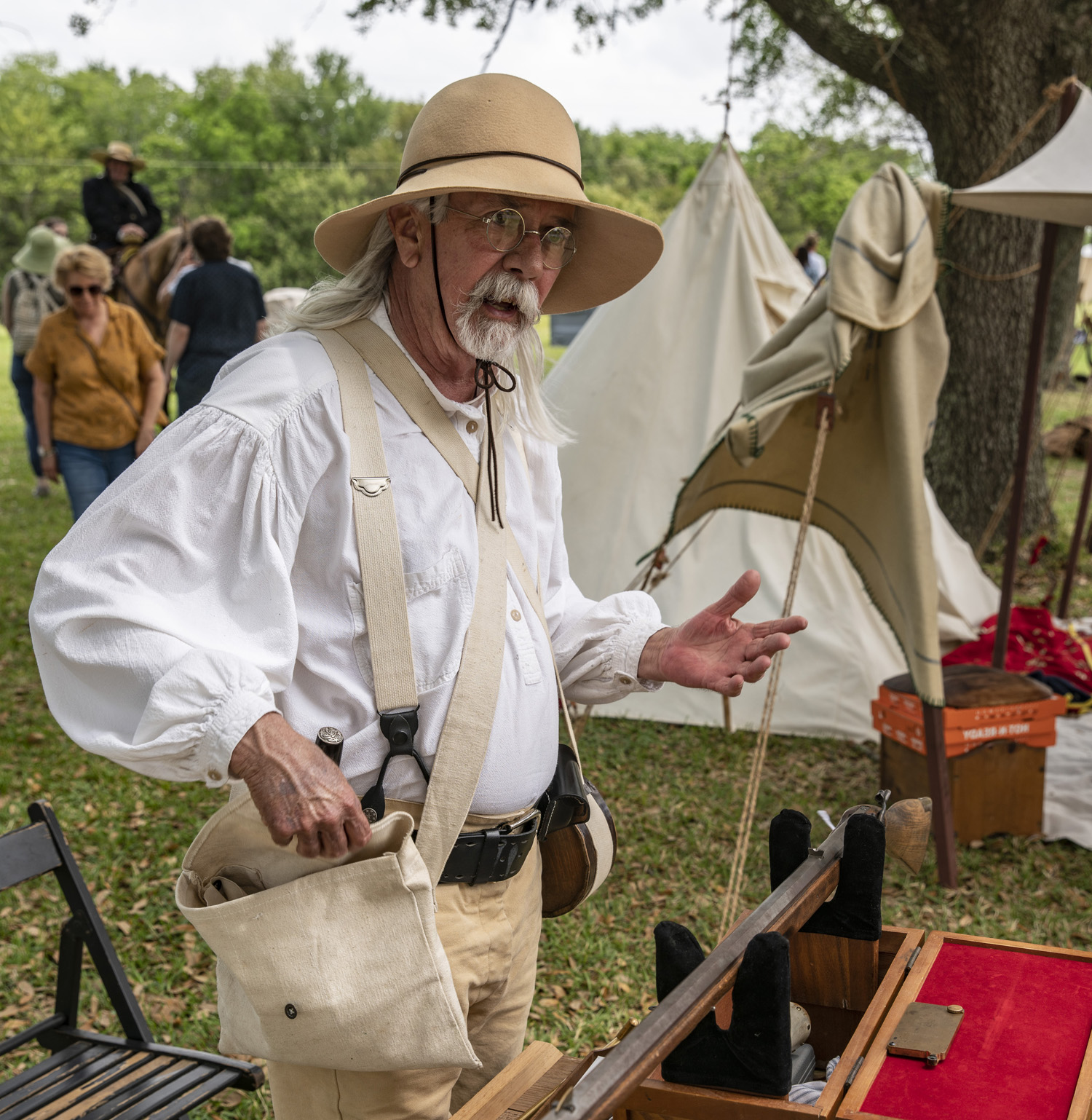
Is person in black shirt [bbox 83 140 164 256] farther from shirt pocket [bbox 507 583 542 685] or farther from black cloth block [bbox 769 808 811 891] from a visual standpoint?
black cloth block [bbox 769 808 811 891]

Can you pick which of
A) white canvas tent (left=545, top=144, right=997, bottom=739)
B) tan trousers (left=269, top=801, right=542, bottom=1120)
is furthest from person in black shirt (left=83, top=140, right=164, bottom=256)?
tan trousers (left=269, top=801, right=542, bottom=1120)

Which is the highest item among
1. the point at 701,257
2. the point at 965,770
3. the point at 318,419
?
the point at 701,257

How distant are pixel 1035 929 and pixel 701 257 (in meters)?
3.44

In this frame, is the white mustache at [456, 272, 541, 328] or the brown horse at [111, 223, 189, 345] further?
the brown horse at [111, 223, 189, 345]

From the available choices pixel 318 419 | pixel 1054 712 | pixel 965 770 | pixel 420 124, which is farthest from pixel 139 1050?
pixel 1054 712

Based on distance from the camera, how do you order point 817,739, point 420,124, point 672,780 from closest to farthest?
1. point 420,124
2. point 672,780
3. point 817,739

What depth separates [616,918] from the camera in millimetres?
3646

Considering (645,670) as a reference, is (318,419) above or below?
above

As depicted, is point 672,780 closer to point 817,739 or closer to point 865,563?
point 817,739

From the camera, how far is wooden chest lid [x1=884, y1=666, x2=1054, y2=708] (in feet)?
13.5

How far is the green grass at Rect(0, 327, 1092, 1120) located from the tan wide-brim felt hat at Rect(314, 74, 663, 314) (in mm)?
2118

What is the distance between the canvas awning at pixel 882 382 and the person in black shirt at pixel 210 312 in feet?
12.1

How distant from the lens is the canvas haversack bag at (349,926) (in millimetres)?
1419

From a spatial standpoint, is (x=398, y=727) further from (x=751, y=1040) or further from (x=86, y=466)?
(x=86, y=466)
